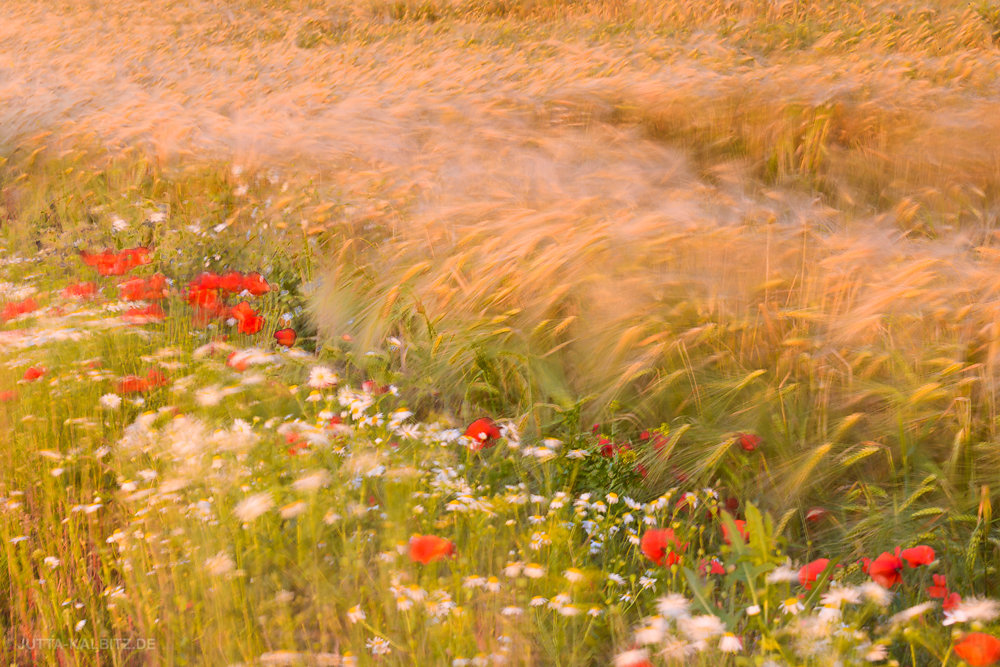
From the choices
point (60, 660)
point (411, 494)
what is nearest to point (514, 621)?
point (411, 494)

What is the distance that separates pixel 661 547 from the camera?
1.56m

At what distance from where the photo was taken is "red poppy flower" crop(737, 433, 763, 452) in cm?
196

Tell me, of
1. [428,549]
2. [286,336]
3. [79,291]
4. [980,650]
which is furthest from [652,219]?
[79,291]

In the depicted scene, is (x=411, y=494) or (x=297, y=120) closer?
(x=411, y=494)

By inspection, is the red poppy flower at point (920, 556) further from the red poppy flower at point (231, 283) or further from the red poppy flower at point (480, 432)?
the red poppy flower at point (231, 283)

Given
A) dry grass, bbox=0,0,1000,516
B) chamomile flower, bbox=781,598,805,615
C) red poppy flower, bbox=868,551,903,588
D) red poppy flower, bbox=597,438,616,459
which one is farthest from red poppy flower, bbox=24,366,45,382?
red poppy flower, bbox=868,551,903,588

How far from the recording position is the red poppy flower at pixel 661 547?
5.06 feet

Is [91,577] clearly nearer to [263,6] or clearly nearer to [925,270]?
[925,270]

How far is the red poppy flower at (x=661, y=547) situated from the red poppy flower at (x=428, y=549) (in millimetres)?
359

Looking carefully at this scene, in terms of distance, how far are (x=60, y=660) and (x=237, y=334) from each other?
4.25 ft

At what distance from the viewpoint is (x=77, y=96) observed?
18.1ft

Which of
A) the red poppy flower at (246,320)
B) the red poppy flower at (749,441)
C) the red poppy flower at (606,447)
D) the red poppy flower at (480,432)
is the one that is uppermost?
the red poppy flower at (246,320)

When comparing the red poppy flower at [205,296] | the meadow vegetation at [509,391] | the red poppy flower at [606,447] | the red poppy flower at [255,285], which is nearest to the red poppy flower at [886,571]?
the meadow vegetation at [509,391]

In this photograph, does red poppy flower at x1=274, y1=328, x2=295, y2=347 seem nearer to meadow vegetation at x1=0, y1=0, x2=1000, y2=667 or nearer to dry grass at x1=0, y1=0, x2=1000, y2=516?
meadow vegetation at x1=0, y1=0, x2=1000, y2=667
